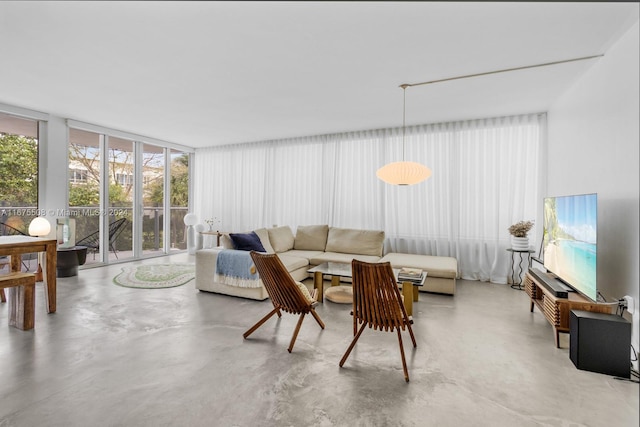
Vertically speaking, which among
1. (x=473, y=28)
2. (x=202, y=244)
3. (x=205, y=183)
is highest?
(x=473, y=28)

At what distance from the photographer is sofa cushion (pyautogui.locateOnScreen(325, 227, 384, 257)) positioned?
4.98m

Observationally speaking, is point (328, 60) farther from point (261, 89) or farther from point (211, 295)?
point (211, 295)

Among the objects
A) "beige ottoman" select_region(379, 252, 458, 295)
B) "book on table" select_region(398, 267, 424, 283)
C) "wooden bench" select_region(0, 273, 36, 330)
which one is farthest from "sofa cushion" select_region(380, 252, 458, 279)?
"wooden bench" select_region(0, 273, 36, 330)

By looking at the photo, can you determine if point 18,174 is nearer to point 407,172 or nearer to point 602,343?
point 407,172

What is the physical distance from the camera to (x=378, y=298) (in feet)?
7.06

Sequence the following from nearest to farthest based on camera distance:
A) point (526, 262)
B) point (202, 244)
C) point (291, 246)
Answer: point (526, 262) < point (291, 246) < point (202, 244)

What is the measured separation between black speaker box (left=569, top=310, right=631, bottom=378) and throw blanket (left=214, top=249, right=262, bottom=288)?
9.25 ft

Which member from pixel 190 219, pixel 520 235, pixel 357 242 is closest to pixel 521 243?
pixel 520 235

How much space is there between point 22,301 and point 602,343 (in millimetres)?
4487

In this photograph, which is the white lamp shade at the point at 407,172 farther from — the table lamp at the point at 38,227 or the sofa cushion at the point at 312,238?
the table lamp at the point at 38,227

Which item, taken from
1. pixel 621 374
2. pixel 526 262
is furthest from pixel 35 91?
pixel 526 262

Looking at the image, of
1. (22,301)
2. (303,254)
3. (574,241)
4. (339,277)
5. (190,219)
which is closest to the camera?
(574,241)

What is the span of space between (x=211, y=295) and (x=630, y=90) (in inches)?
169

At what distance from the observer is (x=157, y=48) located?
8.71ft
